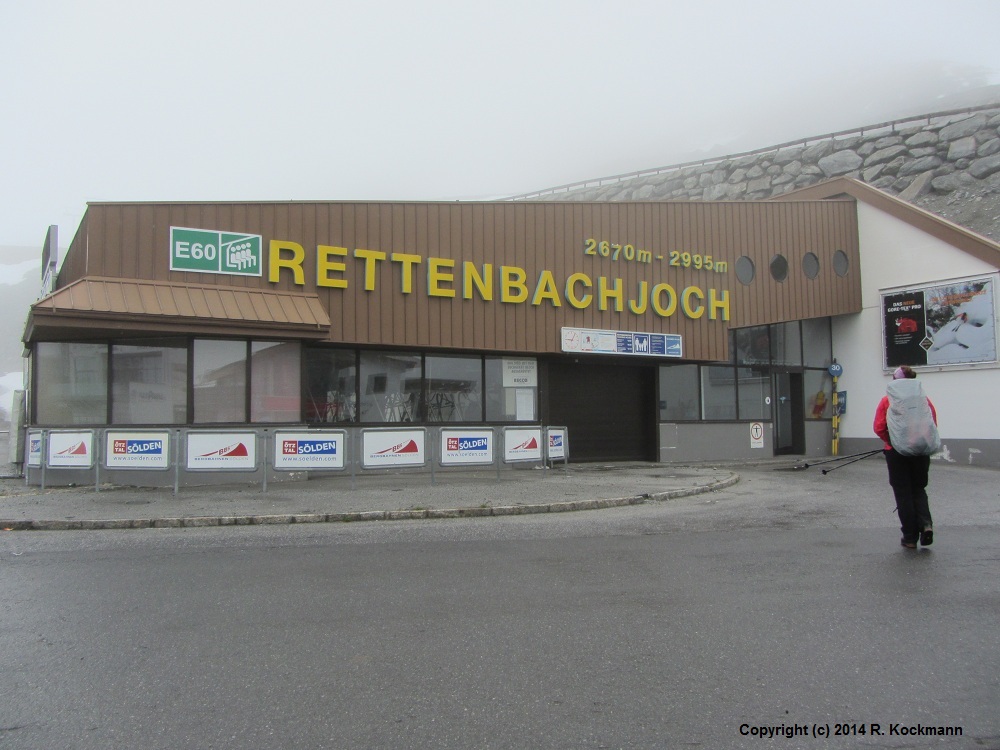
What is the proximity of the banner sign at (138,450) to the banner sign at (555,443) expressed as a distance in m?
7.28

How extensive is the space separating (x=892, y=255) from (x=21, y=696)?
24.9 metres

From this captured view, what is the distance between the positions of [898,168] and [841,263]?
12.6 metres

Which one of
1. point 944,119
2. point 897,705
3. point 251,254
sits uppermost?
point 944,119

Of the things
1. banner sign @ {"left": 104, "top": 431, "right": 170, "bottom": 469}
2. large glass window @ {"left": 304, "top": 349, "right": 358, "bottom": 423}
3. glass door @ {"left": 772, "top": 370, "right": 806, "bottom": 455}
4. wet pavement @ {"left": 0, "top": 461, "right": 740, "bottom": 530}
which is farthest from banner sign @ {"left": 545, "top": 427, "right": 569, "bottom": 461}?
glass door @ {"left": 772, "top": 370, "right": 806, "bottom": 455}

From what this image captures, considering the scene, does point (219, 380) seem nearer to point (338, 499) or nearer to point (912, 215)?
point (338, 499)

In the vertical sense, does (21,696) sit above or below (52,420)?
below

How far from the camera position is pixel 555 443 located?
1628 cm

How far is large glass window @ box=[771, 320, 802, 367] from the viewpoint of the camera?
2420 cm

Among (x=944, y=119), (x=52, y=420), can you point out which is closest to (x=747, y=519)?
(x=52, y=420)

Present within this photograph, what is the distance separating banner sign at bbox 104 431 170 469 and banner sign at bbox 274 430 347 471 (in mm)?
1894

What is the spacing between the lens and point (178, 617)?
5699 mm

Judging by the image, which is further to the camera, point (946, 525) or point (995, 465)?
point (995, 465)

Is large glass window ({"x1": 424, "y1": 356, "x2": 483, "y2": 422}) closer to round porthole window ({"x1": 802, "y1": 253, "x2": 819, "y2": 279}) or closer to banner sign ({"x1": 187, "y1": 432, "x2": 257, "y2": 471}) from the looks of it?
banner sign ({"x1": 187, "y1": 432, "x2": 257, "y2": 471})

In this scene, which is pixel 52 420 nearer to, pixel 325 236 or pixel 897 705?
pixel 325 236
